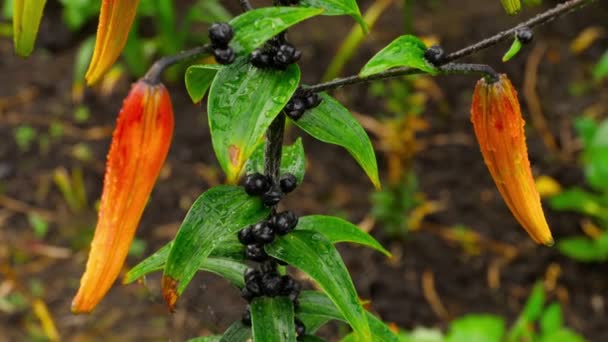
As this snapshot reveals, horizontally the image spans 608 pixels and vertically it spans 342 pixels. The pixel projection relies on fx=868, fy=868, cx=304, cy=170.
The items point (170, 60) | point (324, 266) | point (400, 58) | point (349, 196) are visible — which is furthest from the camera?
point (349, 196)

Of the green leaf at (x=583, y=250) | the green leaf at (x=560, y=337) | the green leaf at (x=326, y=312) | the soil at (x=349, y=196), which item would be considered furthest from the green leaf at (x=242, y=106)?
the green leaf at (x=583, y=250)

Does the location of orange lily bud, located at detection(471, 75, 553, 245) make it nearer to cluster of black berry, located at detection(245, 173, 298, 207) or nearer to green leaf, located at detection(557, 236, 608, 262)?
cluster of black berry, located at detection(245, 173, 298, 207)

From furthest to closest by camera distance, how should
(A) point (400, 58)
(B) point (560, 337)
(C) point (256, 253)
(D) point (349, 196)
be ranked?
(D) point (349, 196) < (B) point (560, 337) < (C) point (256, 253) < (A) point (400, 58)

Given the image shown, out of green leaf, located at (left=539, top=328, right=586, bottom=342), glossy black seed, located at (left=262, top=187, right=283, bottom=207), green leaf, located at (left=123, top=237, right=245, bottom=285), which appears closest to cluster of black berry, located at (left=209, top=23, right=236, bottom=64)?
glossy black seed, located at (left=262, top=187, right=283, bottom=207)

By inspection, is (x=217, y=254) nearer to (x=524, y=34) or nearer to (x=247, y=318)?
(x=247, y=318)

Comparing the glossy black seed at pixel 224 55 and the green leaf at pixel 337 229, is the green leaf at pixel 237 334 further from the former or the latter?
the glossy black seed at pixel 224 55

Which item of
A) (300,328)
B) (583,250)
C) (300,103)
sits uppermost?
(300,103)

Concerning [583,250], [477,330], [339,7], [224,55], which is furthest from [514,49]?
[583,250]
